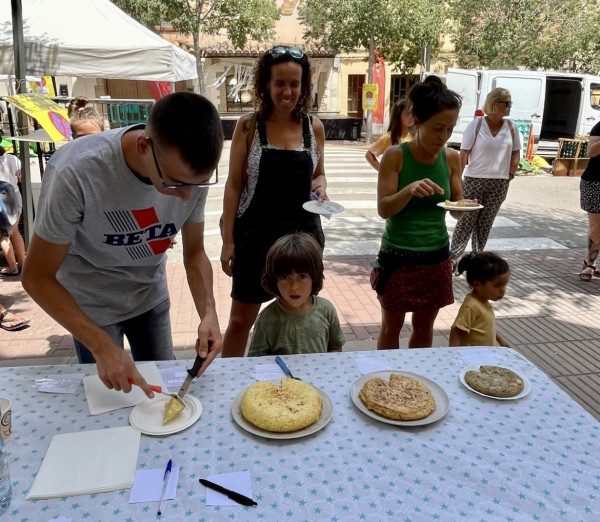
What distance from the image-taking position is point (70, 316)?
147cm

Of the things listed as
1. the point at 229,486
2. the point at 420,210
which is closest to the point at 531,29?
the point at 420,210

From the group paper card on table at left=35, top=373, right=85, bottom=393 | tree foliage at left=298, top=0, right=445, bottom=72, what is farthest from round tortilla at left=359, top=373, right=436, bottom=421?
tree foliage at left=298, top=0, right=445, bottom=72

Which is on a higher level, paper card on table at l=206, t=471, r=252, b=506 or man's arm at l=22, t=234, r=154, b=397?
man's arm at l=22, t=234, r=154, b=397

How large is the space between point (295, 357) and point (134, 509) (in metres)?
0.80

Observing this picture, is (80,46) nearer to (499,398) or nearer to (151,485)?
(151,485)

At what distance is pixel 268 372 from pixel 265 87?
1552 mm

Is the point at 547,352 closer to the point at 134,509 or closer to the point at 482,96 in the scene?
the point at 134,509

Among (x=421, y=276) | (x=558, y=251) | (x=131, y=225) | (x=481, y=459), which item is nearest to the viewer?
(x=481, y=459)

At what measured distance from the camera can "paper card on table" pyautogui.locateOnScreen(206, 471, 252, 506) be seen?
1.15 metres

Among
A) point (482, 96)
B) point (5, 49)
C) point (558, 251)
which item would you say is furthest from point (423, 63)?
point (5, 49)

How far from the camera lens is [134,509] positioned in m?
1.13

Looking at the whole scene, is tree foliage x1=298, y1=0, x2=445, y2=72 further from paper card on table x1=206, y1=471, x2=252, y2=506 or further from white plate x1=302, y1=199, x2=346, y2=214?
paper card on table x1=206, y1=471, x2=252, y2=506

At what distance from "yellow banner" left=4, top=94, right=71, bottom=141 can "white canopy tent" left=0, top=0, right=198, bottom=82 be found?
1.02 m

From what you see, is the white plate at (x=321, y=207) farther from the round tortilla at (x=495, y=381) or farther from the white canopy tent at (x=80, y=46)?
the white canopy tent at (x=80, y=46)
